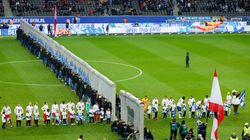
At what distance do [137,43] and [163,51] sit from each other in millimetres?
5176

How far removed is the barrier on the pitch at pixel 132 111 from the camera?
1151 inches

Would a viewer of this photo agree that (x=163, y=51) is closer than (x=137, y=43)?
Yes

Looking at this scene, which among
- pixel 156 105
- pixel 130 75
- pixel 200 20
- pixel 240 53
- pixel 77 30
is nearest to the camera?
pixel 156 105

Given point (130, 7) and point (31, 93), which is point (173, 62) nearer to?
point (31, 93)

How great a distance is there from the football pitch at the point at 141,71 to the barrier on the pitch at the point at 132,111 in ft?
4.14

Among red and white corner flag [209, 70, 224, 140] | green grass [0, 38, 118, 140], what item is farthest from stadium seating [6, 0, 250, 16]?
red and white corner flag [209, 70, 224, 140]

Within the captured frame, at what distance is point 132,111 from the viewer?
30.7 metres

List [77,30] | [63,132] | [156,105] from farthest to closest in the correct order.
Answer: [77,30] < [156,105] < [63,132]

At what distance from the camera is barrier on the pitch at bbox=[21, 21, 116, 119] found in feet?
111

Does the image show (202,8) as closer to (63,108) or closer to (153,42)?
(153,42)

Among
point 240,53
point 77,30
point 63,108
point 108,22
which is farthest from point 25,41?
point 63,108

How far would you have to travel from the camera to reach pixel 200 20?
72438 millimetres

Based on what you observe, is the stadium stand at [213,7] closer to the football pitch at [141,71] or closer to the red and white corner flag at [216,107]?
the football pitch at [141,71]

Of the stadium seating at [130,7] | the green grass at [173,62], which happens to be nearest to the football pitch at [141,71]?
the green grass at [173,62]
